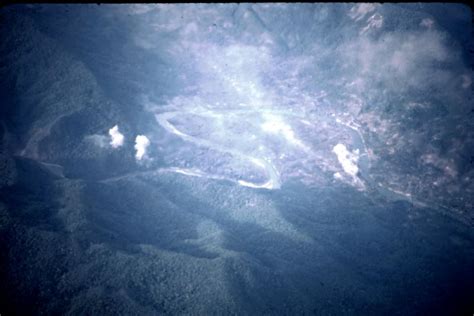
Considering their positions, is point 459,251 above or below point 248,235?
above

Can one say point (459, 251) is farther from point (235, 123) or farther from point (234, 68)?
point (234, 68)

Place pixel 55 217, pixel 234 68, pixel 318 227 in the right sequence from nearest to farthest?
pixel 55 217
pixel 318 227
pixel 234 68

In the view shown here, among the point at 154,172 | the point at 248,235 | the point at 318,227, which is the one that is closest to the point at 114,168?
the point at 154,172

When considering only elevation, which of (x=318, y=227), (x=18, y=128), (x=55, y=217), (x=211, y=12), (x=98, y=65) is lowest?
(x=55, y=217)

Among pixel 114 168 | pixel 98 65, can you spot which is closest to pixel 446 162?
pixel 114 168

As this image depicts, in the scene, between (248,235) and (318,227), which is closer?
(248,235)

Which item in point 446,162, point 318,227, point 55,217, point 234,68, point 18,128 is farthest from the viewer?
point 234,68
